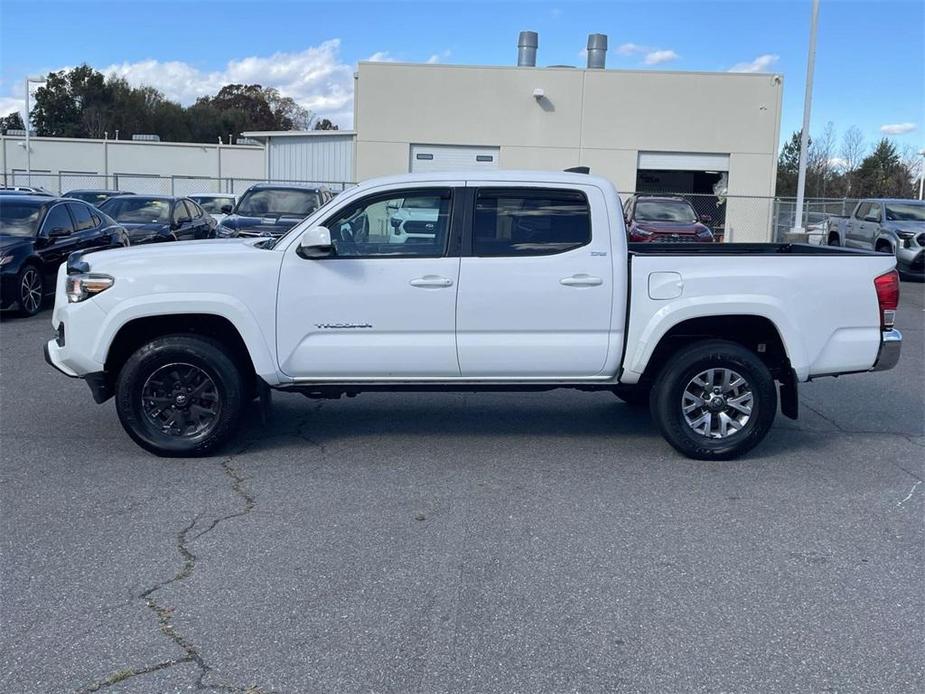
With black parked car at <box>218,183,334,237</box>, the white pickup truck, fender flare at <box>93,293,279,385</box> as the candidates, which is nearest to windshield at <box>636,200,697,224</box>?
black parked car at <box>218,183,334,237</box>

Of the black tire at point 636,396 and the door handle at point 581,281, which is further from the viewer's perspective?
the black tire at point 636,396

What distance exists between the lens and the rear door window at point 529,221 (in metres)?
6.58

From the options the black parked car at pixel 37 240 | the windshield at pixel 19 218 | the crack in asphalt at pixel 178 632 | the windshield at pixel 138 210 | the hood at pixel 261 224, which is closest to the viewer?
the crack in asphalt at pixel 178 632

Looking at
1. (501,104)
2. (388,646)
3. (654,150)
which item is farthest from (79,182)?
(388,646)

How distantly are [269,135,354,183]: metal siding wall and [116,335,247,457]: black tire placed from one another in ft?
89.4

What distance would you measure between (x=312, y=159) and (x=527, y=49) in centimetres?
873

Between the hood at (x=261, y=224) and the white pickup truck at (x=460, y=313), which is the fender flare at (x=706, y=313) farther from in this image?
the hood at (x=261, y=224)

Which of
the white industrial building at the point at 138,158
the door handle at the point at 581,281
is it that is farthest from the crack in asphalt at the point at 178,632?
the white industrial building at the point at 138,158

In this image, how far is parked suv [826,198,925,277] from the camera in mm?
20812

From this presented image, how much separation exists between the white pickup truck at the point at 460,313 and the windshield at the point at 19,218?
305 inches

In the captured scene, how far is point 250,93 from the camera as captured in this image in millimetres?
91125

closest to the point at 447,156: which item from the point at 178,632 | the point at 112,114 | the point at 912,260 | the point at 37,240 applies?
the point at 912,260

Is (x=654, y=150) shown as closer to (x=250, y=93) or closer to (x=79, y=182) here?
(x=79, y=182)

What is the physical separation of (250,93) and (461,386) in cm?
9015
